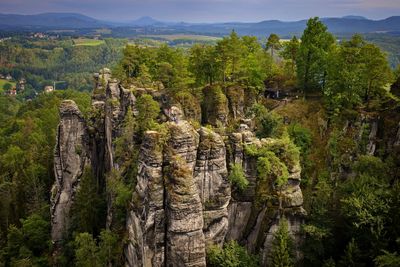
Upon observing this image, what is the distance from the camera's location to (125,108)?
45906mm

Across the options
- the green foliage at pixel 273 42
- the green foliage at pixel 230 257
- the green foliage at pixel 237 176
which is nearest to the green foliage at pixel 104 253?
the green foliage at pixel 230 257

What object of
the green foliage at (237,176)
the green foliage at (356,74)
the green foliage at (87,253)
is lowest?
the green foliage at (87,253)

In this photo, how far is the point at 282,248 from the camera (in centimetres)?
3042

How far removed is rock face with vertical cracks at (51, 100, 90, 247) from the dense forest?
252 centimetres

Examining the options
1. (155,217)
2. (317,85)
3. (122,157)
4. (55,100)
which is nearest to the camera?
(155,217)

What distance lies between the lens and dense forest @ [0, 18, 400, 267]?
32469 millimetres

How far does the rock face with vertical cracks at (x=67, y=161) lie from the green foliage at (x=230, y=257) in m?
24.6

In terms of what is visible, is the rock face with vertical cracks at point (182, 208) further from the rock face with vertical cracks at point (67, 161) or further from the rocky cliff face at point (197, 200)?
the rock face with vertical cracks at point (67, 161)

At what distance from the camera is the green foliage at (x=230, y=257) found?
3164 cm

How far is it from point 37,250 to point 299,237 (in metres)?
37.9

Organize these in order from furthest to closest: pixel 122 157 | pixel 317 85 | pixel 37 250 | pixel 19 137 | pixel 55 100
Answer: pixel 55 100 → pixel 19 137 → pixel 317 85 → pixel 37 250 → pixel 122 157

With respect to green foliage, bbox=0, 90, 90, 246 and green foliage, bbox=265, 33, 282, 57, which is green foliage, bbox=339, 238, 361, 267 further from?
green foliage, bbox=265, 33, 282, 57

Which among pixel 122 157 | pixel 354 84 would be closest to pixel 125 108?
pixel 122 157

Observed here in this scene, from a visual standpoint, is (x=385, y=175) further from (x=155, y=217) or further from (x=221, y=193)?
(x=155, y=217)
